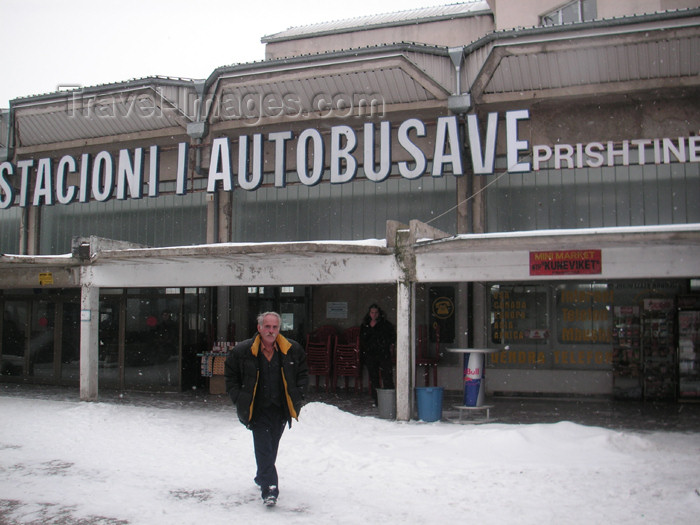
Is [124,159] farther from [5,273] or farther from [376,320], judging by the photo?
[376,320]

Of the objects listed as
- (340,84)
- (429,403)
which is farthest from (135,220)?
(429,403)

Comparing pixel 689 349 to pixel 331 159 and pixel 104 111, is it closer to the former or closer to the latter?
pixel 331 159

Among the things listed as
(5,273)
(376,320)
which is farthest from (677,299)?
(5,273)

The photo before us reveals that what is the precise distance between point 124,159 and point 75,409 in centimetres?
680

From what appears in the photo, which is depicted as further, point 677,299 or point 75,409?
point 677,299

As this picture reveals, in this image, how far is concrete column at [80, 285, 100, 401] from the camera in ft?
42.2

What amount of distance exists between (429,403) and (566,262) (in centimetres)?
304

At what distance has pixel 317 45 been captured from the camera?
74.1ft

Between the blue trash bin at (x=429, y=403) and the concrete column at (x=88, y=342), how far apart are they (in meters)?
6.43

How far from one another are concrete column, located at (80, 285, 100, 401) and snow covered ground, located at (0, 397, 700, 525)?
6.38 feet

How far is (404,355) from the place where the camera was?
35.6ft

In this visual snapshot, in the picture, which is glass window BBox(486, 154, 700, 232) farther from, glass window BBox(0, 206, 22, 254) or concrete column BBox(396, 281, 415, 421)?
glass window BBox(0, 206, 22, 254)

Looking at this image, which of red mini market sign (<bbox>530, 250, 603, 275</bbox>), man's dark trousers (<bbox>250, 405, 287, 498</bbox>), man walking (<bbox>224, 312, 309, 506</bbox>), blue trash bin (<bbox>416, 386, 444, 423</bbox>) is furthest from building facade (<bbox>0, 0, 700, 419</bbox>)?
man's dark trousers (<bbox>250, 405, 287, 498</bbox>)

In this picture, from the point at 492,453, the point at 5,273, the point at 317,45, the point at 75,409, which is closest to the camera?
the point at 492,453
